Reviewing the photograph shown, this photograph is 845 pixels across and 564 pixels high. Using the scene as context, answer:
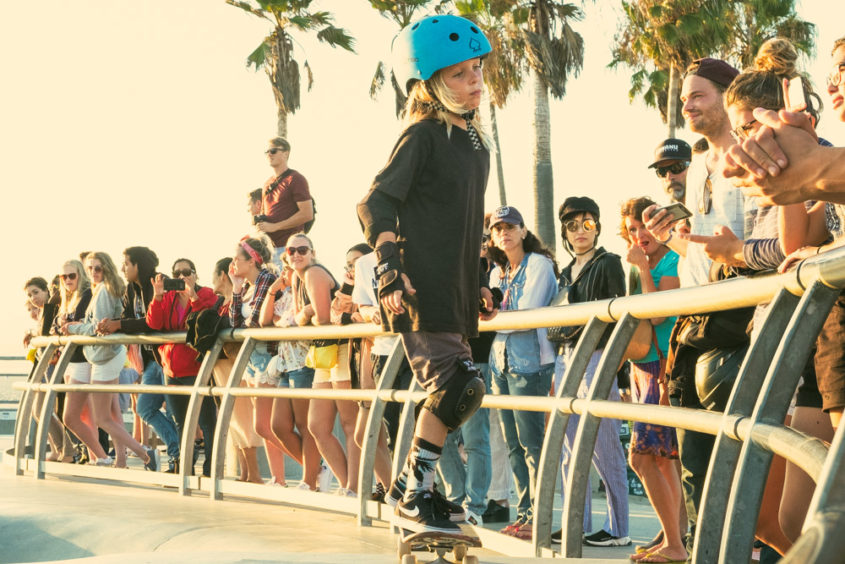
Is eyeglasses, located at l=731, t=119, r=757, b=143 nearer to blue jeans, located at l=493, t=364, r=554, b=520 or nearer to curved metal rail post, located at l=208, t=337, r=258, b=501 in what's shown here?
blue jeans, located at l=493, t=364, r=554, b=520

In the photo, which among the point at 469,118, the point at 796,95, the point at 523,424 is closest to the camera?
the point at 796,95

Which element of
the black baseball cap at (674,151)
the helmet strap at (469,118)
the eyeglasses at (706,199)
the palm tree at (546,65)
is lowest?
the eyeglasses at (706,199)

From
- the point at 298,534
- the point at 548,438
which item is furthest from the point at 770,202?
the point at 298,534

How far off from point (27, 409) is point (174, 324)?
2.42m

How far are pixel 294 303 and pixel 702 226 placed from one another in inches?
149

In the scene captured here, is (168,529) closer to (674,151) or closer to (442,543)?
(442,543)

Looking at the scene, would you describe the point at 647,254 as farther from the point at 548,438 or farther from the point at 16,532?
the point at 16,532

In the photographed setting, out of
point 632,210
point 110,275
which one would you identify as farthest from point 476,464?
point 110,275

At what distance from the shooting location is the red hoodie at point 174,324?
8750 mm

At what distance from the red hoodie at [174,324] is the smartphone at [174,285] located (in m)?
0.07

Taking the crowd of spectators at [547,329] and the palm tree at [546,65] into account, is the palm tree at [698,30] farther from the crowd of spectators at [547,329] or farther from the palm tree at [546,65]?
the crowd of spectators at [547,329]

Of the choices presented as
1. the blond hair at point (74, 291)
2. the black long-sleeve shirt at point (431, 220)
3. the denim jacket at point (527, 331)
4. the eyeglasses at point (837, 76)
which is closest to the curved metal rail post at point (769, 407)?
the eyeglasses at point (837, 76)

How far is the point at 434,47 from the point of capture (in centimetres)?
393

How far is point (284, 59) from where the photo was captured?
27828 mm
